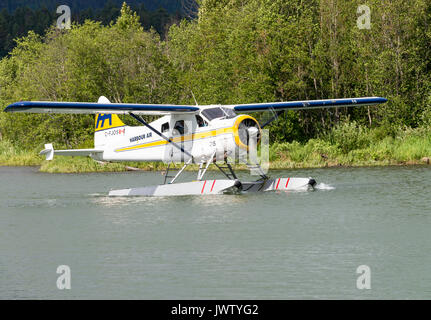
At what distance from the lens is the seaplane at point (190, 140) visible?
53.3ft

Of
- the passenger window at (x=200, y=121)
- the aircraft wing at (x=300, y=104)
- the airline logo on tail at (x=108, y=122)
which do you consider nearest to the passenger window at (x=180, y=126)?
the passenger window at (x=200, y=121)

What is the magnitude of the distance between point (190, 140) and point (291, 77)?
58.5 feet

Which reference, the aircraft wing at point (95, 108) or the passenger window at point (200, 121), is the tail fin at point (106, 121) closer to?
the aircraft wing at point (95, 108)

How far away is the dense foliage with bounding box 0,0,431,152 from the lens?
31.3 meters

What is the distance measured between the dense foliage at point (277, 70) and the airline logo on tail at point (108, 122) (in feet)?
34.9

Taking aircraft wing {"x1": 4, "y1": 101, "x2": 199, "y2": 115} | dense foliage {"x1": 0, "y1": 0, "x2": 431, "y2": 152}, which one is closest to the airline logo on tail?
aircraft wing {"x1": 4, "y1": 101, "x2": 199, "y2": 115}

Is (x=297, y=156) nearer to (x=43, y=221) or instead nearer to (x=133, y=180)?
(x=133, y=180)

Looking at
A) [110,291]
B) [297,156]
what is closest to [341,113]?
[297,156]

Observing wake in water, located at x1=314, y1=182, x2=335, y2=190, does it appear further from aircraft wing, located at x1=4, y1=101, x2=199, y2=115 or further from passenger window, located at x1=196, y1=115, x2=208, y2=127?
aircraft wing, located at x1=4, y1=101, x2=199, y2=115

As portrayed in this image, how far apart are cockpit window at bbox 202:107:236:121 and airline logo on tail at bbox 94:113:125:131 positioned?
10.7 ft

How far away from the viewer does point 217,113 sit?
1698 cm

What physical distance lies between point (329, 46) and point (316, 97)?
8.32ft

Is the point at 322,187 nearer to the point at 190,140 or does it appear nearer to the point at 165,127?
the point at 190,140

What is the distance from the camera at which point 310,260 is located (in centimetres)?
1009
